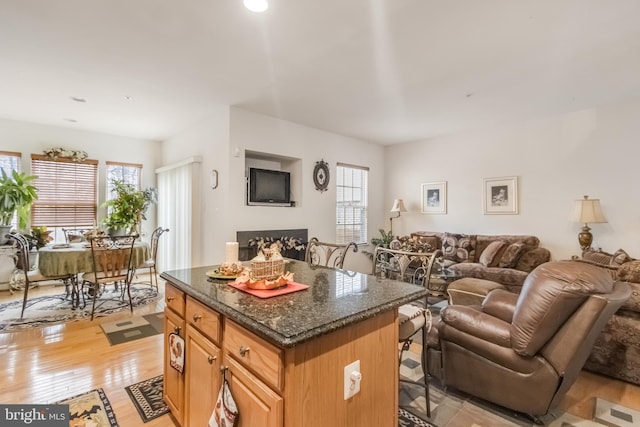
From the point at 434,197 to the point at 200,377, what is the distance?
5351 millimetres

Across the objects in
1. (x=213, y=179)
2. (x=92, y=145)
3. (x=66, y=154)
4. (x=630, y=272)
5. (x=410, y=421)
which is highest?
(x=92, y=145)

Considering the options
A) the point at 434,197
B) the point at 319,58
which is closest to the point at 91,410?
the point at 319,58

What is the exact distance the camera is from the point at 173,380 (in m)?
1.77

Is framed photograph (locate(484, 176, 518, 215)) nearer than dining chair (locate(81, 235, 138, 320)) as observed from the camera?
No

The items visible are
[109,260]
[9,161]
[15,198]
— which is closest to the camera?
[109,260]

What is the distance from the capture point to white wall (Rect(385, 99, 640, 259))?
4.05 metres

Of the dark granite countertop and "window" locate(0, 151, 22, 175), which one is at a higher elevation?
"window" locate(0, 151, 22, 175)

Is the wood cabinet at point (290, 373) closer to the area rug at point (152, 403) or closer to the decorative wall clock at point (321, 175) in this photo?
the area rug at point (152, 403)

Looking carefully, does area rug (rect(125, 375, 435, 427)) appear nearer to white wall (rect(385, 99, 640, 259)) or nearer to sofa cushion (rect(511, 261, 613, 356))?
sofa cushion (rect(511, 261, 613, 356))

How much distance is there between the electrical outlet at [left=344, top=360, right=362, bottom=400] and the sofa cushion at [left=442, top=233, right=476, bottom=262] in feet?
14.2

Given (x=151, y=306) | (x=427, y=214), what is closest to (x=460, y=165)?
(x=427, y=214)

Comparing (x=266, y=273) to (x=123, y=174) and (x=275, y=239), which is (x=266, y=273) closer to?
(x=275, y=239)

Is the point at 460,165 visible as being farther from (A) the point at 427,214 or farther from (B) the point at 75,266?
(B) the point at 75,266

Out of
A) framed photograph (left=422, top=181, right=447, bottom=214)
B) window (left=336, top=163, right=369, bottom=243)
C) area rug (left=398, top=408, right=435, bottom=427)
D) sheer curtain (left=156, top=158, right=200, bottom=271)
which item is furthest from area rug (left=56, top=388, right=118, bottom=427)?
framed photograph (left=422, top=181, right=447, bottom=214)
